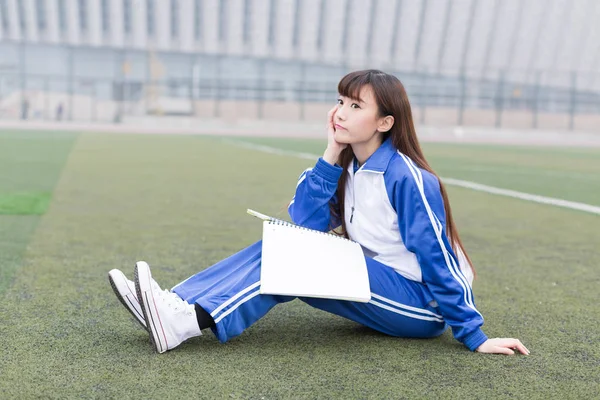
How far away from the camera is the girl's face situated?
10.1 feet

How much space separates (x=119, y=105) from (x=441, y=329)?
4441cm

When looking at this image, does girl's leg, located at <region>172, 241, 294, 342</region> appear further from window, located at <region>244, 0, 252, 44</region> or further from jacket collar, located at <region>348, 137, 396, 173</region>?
window, located at <region>244, 0, 252, 44</region>

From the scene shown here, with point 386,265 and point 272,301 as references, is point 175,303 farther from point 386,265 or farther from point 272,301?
point 386,265

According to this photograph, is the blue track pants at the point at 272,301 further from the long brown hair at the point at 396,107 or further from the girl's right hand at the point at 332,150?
the girl's right hand at the point at 332,150

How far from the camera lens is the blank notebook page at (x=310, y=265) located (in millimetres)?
2875

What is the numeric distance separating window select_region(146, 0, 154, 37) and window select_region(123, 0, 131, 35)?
1.14 m

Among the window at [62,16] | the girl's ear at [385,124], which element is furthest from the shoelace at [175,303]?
the window at [62,16]

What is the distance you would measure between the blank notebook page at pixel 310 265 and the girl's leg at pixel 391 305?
108 mm

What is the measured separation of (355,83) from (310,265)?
2.36 ft

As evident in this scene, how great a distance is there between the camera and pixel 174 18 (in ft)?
167

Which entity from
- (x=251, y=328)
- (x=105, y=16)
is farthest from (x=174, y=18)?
(x=251, y=328)

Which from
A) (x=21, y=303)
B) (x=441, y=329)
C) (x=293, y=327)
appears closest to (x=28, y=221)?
(x=21, y=303)

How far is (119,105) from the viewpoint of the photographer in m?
45.8

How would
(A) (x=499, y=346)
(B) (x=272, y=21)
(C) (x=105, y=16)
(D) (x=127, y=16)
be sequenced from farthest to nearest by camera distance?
(B) (x=272, y=21), (D) (x=127, y=16), (C) (x=105, y=16), (A) (x=499, y=346)
